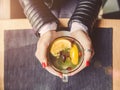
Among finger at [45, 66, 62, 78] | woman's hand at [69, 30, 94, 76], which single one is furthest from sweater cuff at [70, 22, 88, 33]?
finger at [45, 66, 62, 78]

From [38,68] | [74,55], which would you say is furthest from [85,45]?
[38,68]

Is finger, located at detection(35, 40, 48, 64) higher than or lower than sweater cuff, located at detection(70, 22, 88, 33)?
lower

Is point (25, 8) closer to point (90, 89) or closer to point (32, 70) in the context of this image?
point (32, 70)

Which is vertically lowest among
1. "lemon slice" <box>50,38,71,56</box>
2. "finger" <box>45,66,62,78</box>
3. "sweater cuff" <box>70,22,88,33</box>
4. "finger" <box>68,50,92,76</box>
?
"finger" <box>45,66,62,78</box>

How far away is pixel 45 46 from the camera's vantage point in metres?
0.67

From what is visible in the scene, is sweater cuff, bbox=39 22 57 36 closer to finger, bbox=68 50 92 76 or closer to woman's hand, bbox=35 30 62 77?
woman's hand, bbox=35 30 62 77

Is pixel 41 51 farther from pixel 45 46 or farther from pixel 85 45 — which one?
pixel 85 45

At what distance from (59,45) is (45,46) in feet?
0.13

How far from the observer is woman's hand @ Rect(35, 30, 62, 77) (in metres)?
0.68

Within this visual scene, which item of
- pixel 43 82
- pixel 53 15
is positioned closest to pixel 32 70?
pixel 43 82

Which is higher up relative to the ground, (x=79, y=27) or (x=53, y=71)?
(x=79, y=27)

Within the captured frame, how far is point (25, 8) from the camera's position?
0.72m

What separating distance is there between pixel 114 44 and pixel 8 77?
32 cm

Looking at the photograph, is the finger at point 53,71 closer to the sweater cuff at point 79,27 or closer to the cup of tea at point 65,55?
the cup of tea at point 65,55
